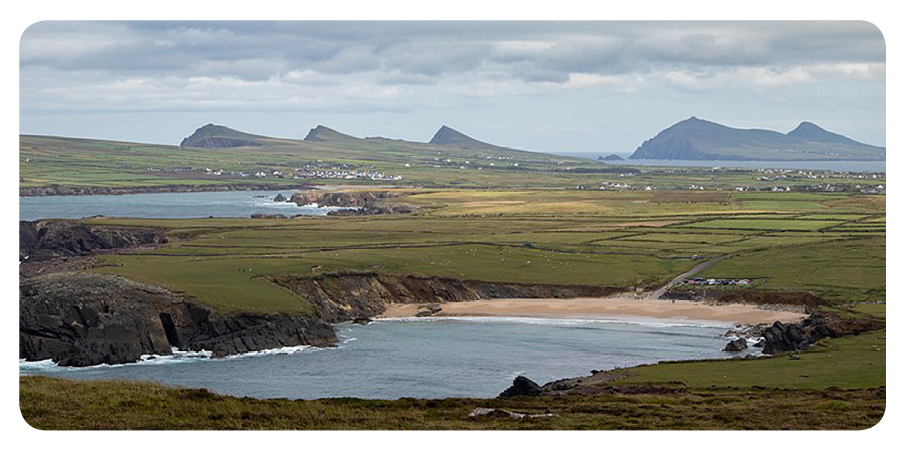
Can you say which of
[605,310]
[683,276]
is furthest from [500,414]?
[683,276]

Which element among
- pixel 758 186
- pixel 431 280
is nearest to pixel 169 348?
pixel 431 280

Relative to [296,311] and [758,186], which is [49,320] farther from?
[758,186]

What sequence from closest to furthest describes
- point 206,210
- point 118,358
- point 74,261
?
point 118,358
point 74,261
point 206,210

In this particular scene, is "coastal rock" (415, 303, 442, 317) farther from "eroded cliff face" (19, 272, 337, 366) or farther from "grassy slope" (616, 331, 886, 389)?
"grassy slope" (616, 331, 886, 389)

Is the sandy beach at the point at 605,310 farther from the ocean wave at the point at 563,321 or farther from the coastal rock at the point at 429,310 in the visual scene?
the ocean wave at the point at 563,321

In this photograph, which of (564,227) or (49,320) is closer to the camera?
(49,320)

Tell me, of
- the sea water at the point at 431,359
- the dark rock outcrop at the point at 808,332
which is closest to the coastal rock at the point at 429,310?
the sea water at the point at 431,359

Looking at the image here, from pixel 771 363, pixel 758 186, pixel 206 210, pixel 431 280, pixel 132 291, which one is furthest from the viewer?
pixel 758 186
